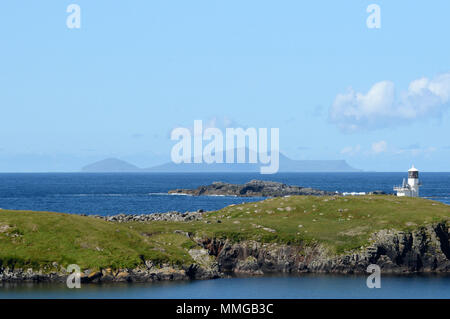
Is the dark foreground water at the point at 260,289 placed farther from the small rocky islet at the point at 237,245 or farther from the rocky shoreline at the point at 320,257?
the rocky shoreline at the point at 320,257

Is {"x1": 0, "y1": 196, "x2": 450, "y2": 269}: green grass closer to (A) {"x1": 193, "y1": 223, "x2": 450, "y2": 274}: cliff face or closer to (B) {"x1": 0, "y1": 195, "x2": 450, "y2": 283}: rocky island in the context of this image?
(B) {"x1": 0, "y1": 195, "x2": 450, "y2": 283}: rocky island

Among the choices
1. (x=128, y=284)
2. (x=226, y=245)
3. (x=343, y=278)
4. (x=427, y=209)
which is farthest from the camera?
(x=427, y=209)

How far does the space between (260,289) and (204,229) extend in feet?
61.7

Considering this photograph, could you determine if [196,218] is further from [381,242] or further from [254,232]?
[381,242]

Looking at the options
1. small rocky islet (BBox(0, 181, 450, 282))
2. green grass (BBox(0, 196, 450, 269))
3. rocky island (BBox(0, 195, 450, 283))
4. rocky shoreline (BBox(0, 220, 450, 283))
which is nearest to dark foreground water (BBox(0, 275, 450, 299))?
small rocky islet (BBox(0, 181, 450, 282))

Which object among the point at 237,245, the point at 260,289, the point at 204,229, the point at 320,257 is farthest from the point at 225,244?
the point at 260,289

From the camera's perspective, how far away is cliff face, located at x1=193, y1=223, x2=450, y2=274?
86125 millimetres

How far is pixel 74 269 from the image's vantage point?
75062 mm

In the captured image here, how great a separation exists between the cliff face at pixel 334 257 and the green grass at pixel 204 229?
1.20 m

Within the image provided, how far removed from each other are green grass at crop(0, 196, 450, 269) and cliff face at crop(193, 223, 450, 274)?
120cm

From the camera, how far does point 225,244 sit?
88188 millimetres

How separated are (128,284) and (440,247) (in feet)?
143

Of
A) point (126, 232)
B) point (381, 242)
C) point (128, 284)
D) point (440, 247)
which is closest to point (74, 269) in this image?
point (128, 284)

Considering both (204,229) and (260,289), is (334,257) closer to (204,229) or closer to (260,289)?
(260,289)
